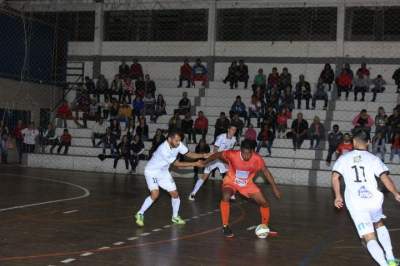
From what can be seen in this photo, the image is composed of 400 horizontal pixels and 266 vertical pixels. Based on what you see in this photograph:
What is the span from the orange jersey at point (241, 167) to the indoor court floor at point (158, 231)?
0.98 m

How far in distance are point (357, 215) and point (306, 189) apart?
43.9 feet

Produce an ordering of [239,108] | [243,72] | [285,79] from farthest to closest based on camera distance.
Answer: [243,72] < [285,79] < [239,108]

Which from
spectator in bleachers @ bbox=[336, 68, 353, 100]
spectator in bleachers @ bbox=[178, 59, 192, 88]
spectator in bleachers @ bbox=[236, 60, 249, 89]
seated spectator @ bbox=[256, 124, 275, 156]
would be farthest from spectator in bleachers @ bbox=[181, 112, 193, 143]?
spectator in bleachers @ bbox=[336, 68, 353, 100]

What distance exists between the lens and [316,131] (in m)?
23.0

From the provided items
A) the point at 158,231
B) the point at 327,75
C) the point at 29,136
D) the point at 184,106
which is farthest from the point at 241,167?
the point at 29,136

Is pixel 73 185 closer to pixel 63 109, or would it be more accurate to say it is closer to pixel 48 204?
pixel 48 204

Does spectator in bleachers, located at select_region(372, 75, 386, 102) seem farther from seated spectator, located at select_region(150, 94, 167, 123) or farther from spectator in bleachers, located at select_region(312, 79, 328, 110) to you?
seated spectator, located at select_region(150, 94, 167, 123)

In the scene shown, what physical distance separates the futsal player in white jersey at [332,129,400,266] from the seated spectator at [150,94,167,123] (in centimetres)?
1958

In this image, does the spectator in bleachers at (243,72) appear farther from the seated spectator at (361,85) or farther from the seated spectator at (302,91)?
the seated spectator at (361,85)

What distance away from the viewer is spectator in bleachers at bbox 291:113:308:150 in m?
22.9

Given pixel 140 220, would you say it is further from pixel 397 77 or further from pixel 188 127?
pixel 397 77

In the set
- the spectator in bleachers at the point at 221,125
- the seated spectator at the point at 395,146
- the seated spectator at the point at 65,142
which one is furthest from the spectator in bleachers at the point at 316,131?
the seated spectator at the point at 65,142

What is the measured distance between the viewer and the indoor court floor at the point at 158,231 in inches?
316

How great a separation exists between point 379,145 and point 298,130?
10.7 feet
